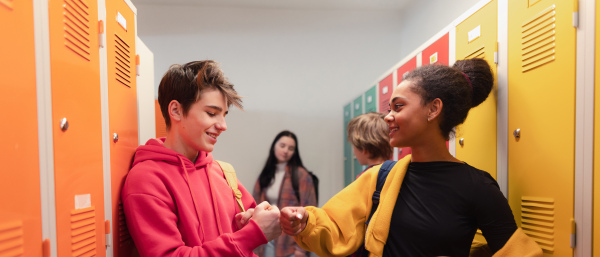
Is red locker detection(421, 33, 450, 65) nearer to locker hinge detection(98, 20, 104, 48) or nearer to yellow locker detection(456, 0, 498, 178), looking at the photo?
yellow locker detection(456, 0, 498, 178)

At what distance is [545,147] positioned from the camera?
4.82 feet

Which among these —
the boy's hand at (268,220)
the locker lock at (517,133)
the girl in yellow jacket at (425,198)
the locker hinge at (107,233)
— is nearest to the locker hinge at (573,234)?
the girl in yellow jacket at (425,198)

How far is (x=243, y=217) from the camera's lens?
167 centimetres

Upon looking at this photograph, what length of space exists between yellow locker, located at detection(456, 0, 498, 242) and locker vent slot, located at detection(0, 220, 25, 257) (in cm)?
143

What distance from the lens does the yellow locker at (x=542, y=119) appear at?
4.48ft

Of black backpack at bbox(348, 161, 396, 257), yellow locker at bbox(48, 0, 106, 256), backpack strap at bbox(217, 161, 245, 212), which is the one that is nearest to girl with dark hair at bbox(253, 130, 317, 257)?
backpack strap at bbox(217, 161, 245, 212)

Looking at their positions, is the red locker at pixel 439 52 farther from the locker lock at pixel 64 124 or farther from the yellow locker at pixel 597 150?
the locker lock at pixel 64 124

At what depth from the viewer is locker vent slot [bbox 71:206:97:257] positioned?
1.21 m

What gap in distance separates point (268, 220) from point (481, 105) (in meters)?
1.02

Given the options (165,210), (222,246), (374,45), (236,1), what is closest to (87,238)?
(165,210)

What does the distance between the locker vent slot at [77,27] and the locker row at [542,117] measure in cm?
144

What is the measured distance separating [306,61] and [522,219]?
3.84 meters

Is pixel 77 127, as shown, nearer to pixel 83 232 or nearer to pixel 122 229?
pixel 83 232

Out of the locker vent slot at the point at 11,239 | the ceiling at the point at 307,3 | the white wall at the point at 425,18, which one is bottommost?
the locker vent slot at the point at 11,239
